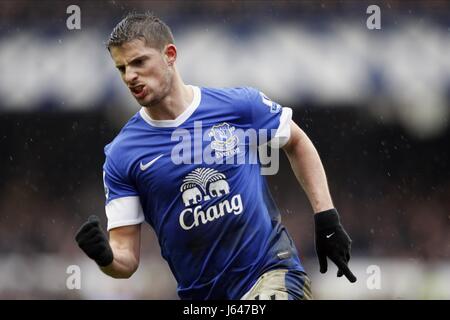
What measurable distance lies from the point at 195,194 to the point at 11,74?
601cm

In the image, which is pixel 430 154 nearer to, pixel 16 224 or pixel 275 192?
pixel 275 192

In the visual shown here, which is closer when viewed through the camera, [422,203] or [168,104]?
[168,104]

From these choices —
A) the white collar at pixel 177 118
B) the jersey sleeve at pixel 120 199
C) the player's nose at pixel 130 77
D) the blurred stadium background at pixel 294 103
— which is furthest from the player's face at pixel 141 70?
the blurred stadium background at pixel 294 103

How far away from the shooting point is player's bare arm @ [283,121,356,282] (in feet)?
16.6

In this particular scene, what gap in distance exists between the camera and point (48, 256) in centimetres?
1087

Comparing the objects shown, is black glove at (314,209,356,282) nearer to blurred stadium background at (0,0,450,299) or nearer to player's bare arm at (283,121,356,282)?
player's bare arm at (283,121,356,282)

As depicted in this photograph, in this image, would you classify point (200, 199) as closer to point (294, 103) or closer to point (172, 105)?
point (172, 105)

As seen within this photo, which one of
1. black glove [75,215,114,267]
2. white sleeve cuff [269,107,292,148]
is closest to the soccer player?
white sleeve cuff [269,107,292,148]

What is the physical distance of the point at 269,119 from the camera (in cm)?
523

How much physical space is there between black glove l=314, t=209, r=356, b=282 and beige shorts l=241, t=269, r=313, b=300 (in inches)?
6.6

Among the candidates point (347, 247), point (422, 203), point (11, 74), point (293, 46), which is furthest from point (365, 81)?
point (347, 247)

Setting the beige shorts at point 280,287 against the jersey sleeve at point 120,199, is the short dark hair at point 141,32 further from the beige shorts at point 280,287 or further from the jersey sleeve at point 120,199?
the beige shorts at point 280,287

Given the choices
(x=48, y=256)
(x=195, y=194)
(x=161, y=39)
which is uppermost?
(x=161, y=39)

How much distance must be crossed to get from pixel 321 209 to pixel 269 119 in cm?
56
